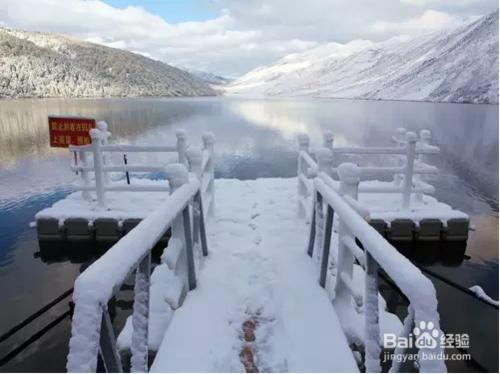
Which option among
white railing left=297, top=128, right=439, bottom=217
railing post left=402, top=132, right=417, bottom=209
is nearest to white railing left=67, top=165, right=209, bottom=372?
white railing left=297, top=128, right=439, bottom=217

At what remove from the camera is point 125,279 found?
2.26m

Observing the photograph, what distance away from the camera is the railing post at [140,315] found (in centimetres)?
277

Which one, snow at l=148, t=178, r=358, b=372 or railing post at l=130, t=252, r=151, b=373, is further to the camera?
snow at l=148, t=178, r=358, b=372

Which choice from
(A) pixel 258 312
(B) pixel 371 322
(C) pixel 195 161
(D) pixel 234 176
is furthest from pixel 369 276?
(D) pixel 234 176

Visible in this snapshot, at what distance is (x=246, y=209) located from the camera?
8.48m

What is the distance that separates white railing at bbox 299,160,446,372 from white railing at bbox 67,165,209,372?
1.61 metres

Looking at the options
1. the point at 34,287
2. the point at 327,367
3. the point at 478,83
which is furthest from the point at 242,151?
the point at 478,83

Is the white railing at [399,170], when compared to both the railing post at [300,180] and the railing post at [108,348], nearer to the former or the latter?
the railing post at [300,180]

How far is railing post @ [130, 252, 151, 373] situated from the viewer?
2768 millimetres

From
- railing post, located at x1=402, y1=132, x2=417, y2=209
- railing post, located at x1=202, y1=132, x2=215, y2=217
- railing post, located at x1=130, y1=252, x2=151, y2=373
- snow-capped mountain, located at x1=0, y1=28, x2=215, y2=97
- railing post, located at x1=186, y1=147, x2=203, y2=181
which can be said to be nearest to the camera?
railing post, located at x1=130, y1=252, x2=151, y2=373

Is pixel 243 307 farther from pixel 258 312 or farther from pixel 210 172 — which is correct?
pixel 210 172

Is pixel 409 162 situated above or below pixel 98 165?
above

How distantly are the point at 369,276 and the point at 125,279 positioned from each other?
177 cm

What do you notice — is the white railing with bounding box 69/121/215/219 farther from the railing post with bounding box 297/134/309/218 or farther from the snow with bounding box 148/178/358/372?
the railing post with bounding box 297/134/309/218
